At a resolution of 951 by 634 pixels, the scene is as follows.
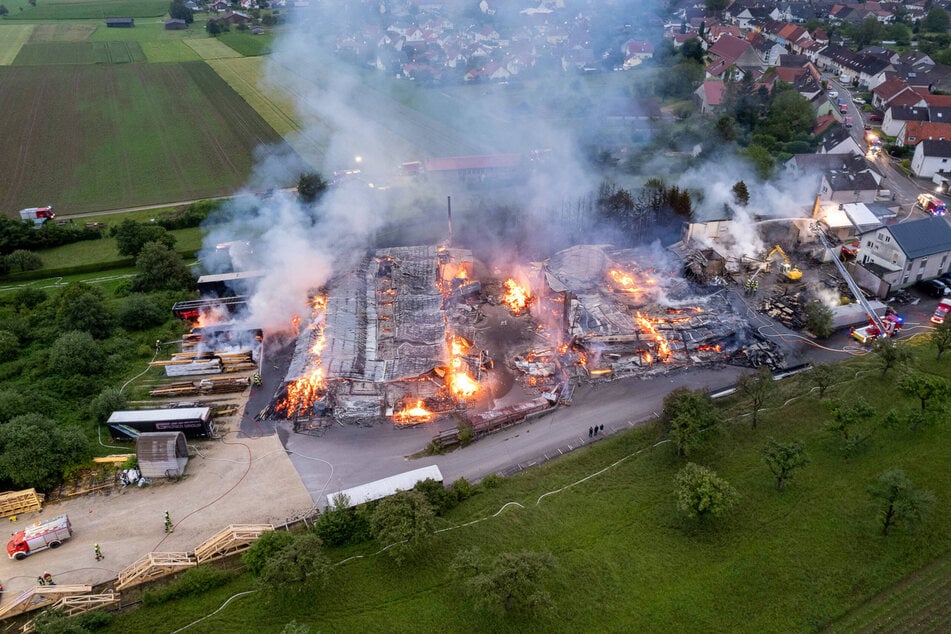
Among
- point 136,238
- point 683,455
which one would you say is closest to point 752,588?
point 683,455

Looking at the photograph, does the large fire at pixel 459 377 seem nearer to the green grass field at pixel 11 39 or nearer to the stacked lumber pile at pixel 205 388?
the stacked lumber pile at pixel 205 388

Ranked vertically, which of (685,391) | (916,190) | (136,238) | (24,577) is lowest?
(24,577)

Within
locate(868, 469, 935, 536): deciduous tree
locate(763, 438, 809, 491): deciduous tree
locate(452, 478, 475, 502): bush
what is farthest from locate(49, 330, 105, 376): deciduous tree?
A: locate(868, 469, 935, 536): deciduous tree

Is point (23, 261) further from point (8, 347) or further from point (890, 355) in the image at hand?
point (890, 355)

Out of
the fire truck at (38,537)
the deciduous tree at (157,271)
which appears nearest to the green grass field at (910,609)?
the fire truck at (38,537)

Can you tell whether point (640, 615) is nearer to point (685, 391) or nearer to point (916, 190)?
point (685, 391)

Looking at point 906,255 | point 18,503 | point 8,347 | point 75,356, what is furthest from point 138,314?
point 906,255
